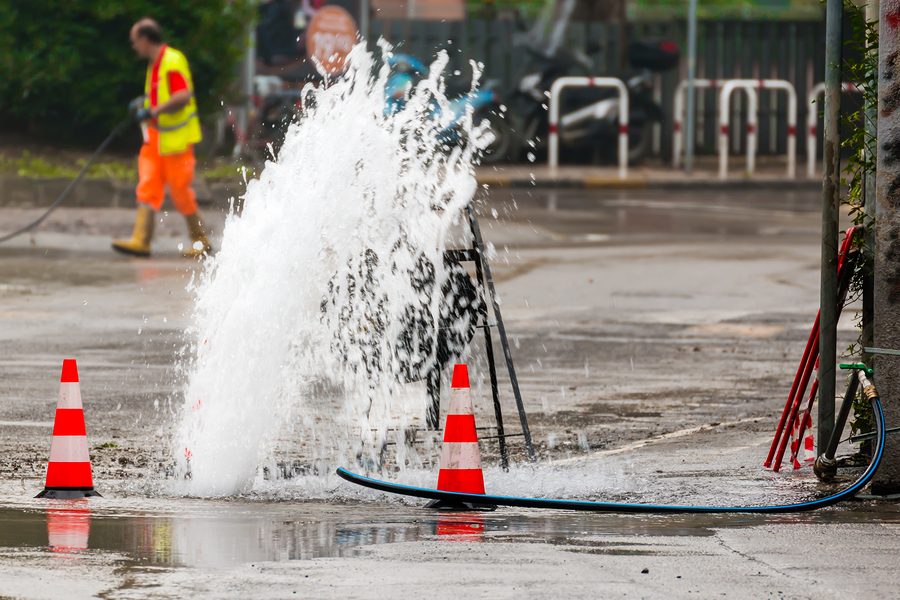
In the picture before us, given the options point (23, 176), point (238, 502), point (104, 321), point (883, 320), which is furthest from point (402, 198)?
point (23, 176)

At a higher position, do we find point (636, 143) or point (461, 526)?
point (636, 143)

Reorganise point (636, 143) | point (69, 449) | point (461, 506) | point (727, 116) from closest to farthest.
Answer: point (461, 506)
point (69, 449)
point (727, 116)
point (636, 143)

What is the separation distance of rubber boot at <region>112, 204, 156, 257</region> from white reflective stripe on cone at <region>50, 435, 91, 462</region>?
944cm

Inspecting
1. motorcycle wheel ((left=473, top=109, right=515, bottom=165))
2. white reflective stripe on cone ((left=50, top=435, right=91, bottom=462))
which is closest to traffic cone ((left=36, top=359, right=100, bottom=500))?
white reflective stripe on cone ((left=50, top=435, right=91, bottom=462))

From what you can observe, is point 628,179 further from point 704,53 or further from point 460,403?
point 460,403

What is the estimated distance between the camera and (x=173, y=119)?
16.0 meters

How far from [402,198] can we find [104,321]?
493cm

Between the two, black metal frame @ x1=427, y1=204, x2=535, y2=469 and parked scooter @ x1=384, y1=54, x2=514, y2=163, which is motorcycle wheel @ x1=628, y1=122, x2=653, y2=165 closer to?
parked scooter @ x1=384, y1=54, x2=514, y2=163

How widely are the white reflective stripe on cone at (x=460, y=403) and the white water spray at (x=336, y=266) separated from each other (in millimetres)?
981

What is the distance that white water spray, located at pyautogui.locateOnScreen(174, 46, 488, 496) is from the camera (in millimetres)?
7184

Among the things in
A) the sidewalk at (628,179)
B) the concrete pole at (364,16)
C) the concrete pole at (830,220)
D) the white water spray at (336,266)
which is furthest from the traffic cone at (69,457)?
the concrete pole at (364,16)

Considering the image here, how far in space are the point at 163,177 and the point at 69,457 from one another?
A: 386 inches

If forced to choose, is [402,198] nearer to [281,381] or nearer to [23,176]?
[281,381]

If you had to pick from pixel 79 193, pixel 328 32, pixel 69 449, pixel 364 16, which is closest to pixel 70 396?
pixel 69 449
